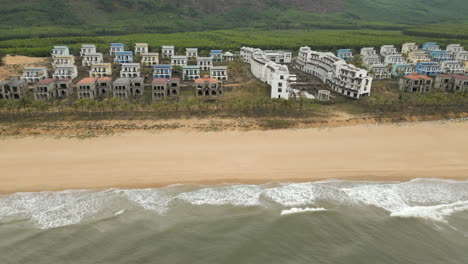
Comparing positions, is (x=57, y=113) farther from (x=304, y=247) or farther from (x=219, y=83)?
(x=304, y=247)

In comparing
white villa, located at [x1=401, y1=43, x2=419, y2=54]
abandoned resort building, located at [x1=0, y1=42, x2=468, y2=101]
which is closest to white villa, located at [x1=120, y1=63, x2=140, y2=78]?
abandoned resort building, located at [x1=0, y1=42, x2=468, y2=101]

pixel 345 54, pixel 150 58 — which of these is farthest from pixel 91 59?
pixel 345 54

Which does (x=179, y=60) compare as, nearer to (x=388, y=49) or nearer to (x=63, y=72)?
(x=63, y=72)

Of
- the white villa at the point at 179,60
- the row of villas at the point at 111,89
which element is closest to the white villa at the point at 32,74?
the row of villas at the point at 111,89

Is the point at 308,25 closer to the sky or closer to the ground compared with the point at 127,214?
closer to the sky

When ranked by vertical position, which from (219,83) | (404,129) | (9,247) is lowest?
(9,247)

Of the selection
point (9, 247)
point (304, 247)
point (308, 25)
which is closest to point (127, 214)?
point (9, 247)
